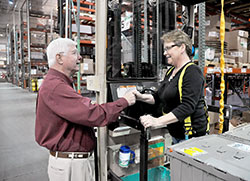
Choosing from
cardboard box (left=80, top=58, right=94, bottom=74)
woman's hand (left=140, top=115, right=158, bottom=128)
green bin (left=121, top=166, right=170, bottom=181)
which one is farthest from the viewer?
cardboard box (left=80, top=58, right=94, bottom=74)

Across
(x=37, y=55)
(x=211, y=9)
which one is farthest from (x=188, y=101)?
(x=37, y=55)

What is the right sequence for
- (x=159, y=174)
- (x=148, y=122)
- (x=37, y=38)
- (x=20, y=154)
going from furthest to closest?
(x=37, y=38) < (x=20, y=154) < (x=159, y=174) < (x=148, y=122)

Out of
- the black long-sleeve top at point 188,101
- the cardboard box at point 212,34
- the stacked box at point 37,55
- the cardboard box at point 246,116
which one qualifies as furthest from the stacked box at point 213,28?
the stacked box at point 37,55

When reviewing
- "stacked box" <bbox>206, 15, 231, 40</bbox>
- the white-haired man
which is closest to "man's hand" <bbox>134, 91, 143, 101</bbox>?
the white-haired man

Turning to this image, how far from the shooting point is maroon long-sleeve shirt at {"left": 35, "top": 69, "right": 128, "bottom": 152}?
1.34 m

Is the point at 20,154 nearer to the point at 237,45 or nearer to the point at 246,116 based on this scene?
the point at 246,116

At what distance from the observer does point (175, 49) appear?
64.5 inches

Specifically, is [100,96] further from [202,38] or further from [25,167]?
[25,167]

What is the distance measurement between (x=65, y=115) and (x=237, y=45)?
518 centimetres

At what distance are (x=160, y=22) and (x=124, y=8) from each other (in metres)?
0.66

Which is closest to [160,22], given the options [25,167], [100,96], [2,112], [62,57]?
[100,96]

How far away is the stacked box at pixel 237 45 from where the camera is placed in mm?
5094

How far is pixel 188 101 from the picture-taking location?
148cm

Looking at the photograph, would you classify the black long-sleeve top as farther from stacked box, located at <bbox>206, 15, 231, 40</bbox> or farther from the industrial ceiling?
stacked box, located at <bbox>206, 15, 231, 40</bbox>
